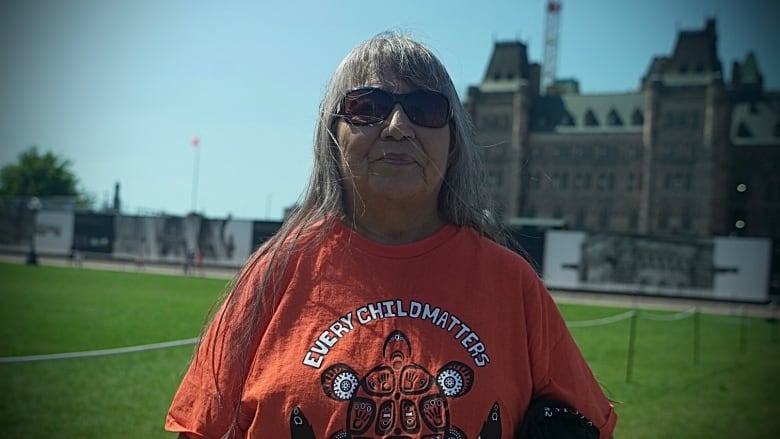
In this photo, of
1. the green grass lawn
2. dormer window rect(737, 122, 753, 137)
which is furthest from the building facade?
the green grass lawn

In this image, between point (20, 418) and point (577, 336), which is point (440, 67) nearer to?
point (20, 418)

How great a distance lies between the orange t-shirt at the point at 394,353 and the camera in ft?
5.41

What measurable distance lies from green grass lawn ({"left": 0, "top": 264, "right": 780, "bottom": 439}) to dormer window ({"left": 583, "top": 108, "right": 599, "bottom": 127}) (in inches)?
2093

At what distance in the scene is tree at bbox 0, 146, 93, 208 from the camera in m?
72.8

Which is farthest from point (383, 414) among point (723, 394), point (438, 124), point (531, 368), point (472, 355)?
point (723, 394)

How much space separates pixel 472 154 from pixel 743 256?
40.2 m

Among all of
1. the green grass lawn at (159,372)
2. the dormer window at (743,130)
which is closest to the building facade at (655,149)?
the dormer window at (743,130)

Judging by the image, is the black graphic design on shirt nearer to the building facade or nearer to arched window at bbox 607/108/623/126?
the building facade

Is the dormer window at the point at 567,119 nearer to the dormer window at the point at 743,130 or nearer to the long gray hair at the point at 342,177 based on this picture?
the dormer window at the point at 743,130

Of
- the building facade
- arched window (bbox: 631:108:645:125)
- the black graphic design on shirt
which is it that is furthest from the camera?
arched window (bbox: 631:108:645:125)

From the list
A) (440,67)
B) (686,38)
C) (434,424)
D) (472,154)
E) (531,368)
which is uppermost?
(686,38)

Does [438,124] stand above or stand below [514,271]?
above

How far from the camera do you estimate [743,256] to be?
37656 mm

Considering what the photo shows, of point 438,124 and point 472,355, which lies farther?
point 438,124
